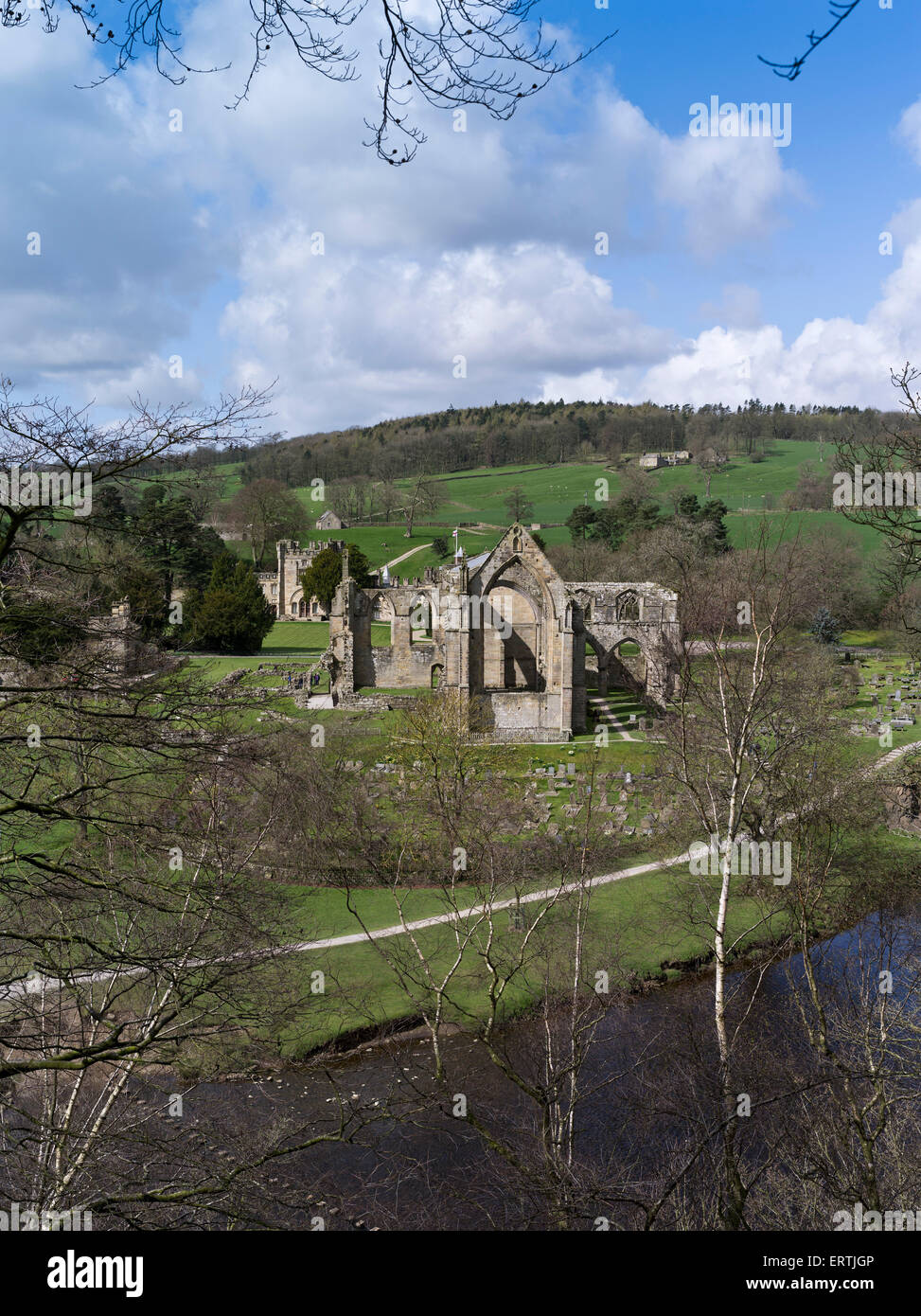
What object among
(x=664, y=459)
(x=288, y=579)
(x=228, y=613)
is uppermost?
(x=664, y=459)

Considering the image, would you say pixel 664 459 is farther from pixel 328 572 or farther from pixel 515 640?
pixel 515 640

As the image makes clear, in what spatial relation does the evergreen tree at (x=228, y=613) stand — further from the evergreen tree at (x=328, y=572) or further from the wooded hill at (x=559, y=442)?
the wooded hill at (x=559, y=442)

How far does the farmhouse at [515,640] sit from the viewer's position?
40.2 m

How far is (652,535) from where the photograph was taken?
223 ft

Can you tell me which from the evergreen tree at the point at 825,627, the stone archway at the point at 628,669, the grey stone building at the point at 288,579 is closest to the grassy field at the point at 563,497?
the grey stone building at the point at 288,579

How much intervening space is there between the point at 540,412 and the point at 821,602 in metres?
96.2

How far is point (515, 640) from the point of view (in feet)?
158

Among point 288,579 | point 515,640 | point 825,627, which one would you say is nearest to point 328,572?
point 288,579

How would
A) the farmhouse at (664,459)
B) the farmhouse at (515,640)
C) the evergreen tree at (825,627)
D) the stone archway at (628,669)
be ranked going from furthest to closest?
1. the farmhouse at (664,459)
2. the evergreen tree at (825,627)
3. the stone archway at (628,669)
4. the farmhouse at (515,640)

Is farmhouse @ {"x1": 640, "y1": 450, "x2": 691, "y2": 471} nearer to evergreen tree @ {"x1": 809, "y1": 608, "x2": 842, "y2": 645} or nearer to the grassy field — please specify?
the grassy field

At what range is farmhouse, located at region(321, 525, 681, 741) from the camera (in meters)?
40.2
